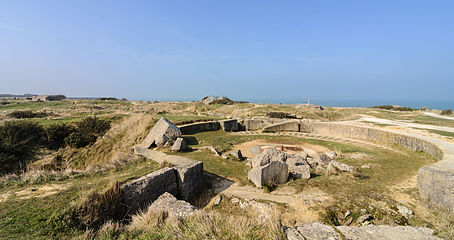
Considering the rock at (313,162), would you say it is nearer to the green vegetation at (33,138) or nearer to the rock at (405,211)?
the rock at (405,211)

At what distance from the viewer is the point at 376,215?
17.2 feet

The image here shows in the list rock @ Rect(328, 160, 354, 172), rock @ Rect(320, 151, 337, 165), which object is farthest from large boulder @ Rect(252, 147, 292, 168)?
rock @ Rect(320, 151, 337, 165)

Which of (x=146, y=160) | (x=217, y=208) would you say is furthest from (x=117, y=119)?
(x=217, y=208)

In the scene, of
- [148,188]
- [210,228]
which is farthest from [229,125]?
[210,228]

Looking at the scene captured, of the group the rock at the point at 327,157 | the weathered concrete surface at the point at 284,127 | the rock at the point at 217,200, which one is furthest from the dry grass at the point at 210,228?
the weathered concrete surface at the point at 284,127

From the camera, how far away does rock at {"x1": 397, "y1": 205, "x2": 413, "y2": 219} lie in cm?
520

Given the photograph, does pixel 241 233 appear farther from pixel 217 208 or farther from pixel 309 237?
pixel 217 208

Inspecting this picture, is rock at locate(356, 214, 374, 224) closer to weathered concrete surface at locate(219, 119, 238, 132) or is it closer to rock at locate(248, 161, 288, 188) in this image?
rock at locate(248, 161, 288, 188)

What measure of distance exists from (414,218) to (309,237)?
179 inches

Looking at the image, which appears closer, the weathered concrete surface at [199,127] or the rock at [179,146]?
the rock at [179,146]

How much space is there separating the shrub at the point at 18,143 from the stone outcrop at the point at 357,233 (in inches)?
491

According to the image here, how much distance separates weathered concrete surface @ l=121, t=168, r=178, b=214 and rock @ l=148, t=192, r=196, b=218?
542mm

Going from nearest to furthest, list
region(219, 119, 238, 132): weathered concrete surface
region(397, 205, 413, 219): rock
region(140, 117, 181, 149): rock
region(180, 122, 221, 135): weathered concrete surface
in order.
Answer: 1. region(397, 205, 413, 219): rock
2. region(140, 117, 181, 149): rock
3. region(180, 122, 221, 135): weathered concrete surface
4. region(219, 119, 238, 132): weathered concrete surface

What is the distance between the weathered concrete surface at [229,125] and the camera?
19141 millimetres
